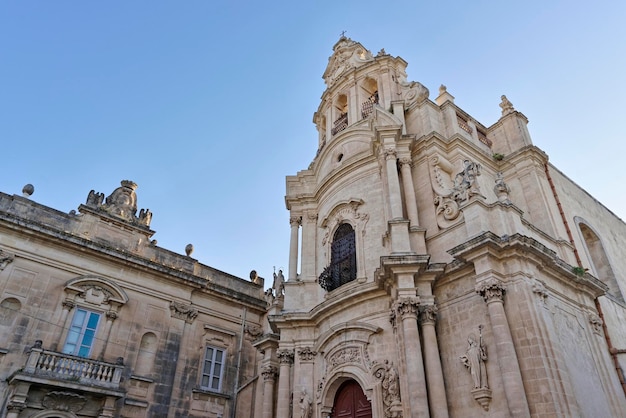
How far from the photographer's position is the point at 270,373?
16.0 metres

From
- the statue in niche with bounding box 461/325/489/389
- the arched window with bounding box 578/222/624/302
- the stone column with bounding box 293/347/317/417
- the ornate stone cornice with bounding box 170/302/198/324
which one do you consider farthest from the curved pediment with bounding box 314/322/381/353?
the arched window with bounding box 578/222/624/302

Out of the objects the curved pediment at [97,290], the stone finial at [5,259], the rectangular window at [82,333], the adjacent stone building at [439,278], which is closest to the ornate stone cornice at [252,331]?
the adjacent stone building at [439,278]

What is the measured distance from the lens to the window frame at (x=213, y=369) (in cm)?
1878

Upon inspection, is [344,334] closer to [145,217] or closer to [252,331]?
[252,331]

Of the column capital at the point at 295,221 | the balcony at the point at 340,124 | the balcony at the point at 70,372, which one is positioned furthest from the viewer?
the balcony at the point at 340,124

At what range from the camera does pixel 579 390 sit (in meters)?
10.3

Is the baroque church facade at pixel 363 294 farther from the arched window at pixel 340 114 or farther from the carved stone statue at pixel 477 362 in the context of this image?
the arched window at pixel 340 114

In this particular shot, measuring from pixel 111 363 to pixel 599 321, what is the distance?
15.6m

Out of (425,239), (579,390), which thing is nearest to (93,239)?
(425,239)

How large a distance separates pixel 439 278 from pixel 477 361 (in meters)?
2.48

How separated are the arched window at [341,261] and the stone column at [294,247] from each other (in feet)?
5.91

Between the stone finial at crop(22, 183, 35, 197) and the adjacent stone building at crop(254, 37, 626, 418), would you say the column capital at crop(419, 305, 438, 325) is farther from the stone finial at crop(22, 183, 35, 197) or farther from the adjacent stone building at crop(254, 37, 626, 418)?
the stone finial at crop(22, 183, 35, 197)

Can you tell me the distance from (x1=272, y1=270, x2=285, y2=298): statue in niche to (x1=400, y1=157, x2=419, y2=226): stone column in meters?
5.86

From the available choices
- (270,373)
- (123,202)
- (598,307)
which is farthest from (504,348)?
(123,202)
